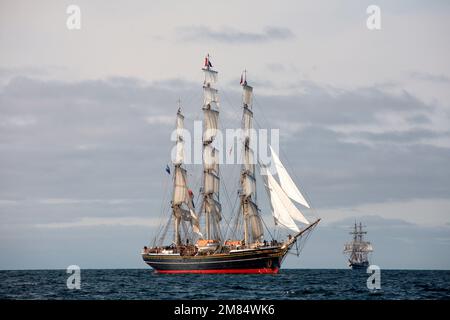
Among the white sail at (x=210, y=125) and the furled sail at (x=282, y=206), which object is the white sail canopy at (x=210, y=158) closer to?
the white sail at (x=210, y=125)

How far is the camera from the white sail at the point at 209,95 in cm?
12325

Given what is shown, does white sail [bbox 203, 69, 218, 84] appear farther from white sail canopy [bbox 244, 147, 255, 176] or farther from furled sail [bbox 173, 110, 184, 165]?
white sail canopy [bbox 244, 147, 255, 176]

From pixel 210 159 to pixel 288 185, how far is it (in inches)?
642

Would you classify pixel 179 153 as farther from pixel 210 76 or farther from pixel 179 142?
pixel 210 76

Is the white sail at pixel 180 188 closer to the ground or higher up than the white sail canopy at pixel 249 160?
closer to the ground

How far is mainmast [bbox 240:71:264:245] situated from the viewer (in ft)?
391

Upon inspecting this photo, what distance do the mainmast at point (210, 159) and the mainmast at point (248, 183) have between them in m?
5.40

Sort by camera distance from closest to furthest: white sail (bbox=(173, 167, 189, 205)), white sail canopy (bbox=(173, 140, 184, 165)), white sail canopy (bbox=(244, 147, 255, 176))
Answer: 1. white sail canopy (bbox=(244, 147, 255, 176))
2. white sail canopy (bbox=(173, 140, 184, 165))
3. white sail (bbox=(173, 167, 189, 205))

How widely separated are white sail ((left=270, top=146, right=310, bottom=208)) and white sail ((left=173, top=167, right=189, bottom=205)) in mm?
20714

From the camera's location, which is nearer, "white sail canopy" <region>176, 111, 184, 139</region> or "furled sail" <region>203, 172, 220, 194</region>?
"furled sail" <region>203, 172, 220, 194</region>

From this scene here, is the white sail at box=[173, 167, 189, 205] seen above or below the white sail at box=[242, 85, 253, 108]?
below
